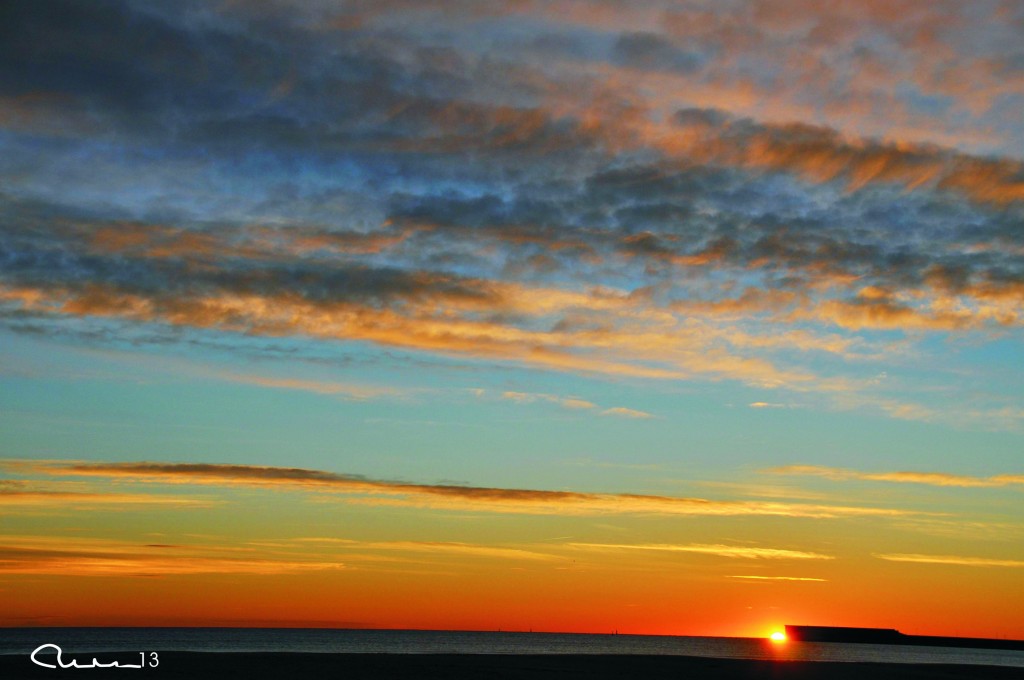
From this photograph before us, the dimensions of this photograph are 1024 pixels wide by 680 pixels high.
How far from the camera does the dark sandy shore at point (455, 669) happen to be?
1731 inches

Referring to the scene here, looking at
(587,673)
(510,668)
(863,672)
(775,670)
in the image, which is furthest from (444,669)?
(863,672)

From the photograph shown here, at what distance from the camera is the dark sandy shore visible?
43969 millimetres

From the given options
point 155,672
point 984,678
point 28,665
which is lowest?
point 984,678

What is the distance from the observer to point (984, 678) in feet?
207

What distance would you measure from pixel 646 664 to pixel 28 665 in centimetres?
3753

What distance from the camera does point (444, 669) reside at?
48750 millimetres

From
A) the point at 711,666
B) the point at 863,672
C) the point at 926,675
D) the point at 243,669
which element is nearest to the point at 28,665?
the point at 243,669

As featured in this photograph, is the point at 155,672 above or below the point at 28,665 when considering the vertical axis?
below

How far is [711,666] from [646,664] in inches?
177

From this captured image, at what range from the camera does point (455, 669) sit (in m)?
49.1

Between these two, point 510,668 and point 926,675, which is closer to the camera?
point 510,668

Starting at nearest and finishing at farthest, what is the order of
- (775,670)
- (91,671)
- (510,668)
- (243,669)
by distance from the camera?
1. (91,671)
2. (243,669)
3. (510,668)
4. (775,670)

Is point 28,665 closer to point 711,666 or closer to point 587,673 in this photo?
point 587,673

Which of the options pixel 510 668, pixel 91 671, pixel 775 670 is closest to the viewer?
pixel 91 671
